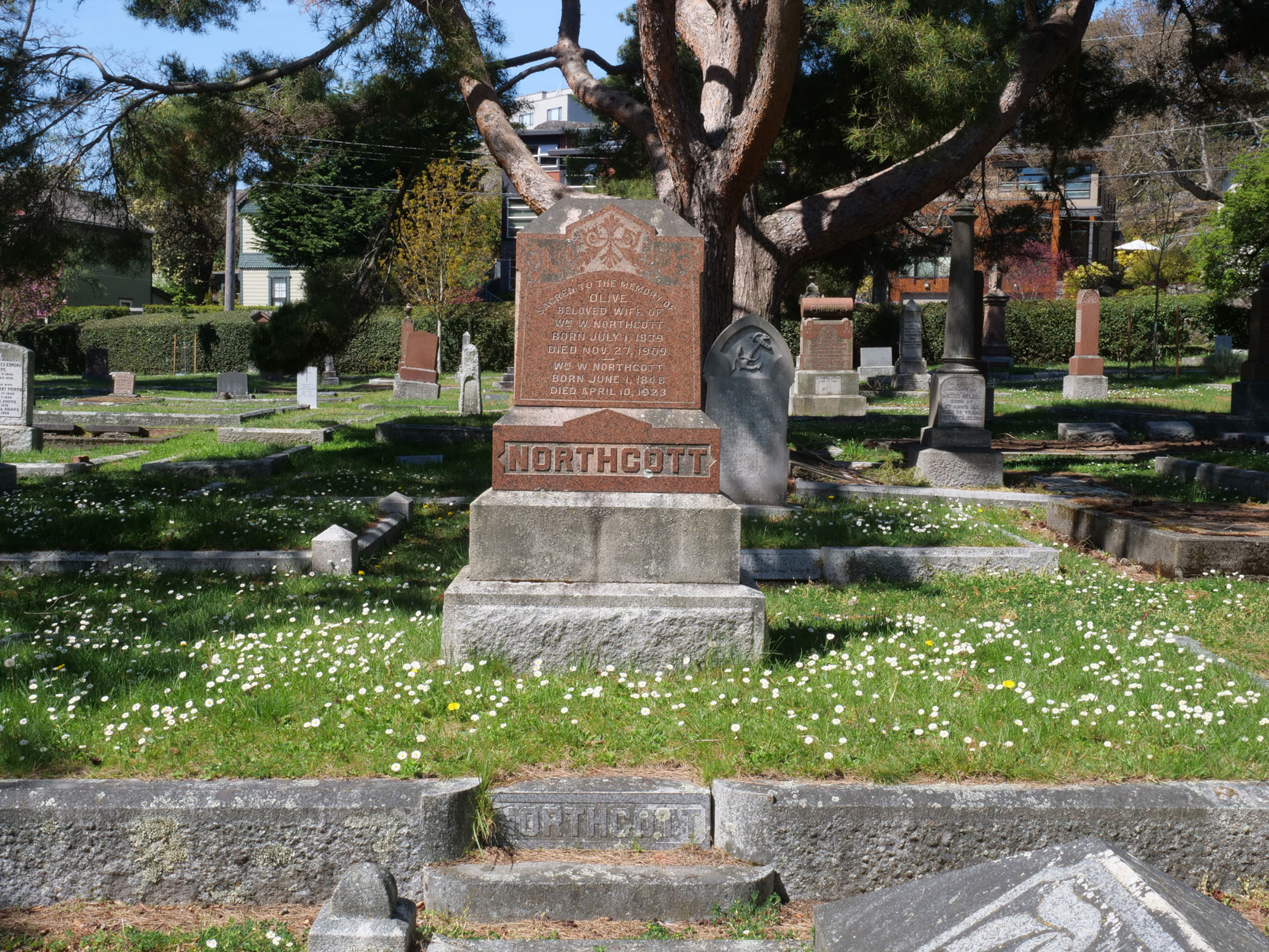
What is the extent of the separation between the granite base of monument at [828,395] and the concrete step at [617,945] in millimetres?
19344

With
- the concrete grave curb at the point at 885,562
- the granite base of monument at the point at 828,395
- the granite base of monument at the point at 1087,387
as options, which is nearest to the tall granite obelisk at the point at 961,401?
the concrete grave curb at the point at 885,562

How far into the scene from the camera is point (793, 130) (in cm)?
1452

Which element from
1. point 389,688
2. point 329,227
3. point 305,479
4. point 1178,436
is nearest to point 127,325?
point 329,227

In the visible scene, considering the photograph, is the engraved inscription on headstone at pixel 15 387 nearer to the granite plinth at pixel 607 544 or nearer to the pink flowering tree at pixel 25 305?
the granite plinth at pixel 607 544

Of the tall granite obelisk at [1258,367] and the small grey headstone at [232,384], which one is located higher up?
the tall granite obelisk at [1258,367]

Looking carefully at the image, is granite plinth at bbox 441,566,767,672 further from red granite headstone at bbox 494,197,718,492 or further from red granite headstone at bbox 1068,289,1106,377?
red granite headstone at bbox 1068,289,1106,377

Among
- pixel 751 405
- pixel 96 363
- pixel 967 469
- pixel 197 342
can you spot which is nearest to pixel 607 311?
pixel 751 405

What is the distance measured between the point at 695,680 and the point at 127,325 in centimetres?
3981

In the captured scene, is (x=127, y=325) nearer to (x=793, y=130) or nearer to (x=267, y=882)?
(x=793, y=130)

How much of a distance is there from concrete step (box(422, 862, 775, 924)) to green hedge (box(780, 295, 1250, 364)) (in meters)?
31.9

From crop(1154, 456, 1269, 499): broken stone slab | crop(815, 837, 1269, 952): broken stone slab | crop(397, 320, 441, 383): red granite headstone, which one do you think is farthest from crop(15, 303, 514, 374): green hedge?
crop(815, 837, 1269, 952): broken stone slab

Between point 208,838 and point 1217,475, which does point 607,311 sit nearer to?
point 208,838

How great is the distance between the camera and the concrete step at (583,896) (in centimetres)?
334

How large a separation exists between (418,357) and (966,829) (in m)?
25.4
